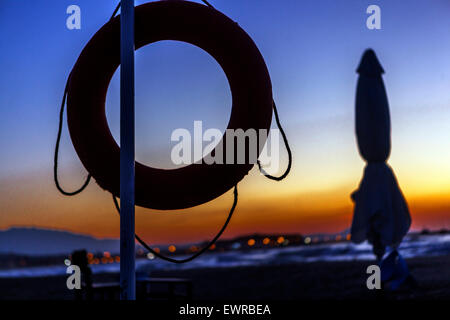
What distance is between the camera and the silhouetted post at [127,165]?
2.72 m

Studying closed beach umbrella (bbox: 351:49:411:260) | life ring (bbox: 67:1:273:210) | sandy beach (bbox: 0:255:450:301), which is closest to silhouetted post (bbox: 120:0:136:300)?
life ring (bbox: 67:1:273:210)

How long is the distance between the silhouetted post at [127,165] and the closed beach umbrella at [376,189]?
2929mm

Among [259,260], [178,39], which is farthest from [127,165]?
[259,260]

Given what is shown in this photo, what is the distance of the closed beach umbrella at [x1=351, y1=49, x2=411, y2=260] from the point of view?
5.15 metres

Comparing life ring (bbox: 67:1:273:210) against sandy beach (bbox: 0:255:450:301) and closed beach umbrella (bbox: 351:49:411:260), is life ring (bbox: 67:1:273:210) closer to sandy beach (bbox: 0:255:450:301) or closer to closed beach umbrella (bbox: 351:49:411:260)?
closed beach umbrella (bbox: 351:49:411:260)

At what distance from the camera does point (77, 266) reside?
5.12m

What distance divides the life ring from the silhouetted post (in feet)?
0.64

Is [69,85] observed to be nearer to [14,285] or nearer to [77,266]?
[77,266]

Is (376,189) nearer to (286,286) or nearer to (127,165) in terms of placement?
(127,165)

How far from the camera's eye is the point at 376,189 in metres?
5.19

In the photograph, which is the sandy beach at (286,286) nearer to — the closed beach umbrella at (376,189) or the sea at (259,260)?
the closed beach umbrella at (376,189)

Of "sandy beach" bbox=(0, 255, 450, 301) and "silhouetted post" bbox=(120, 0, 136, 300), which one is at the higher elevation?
"silhouetted post" bbox=(120, 0, 136, 300)
